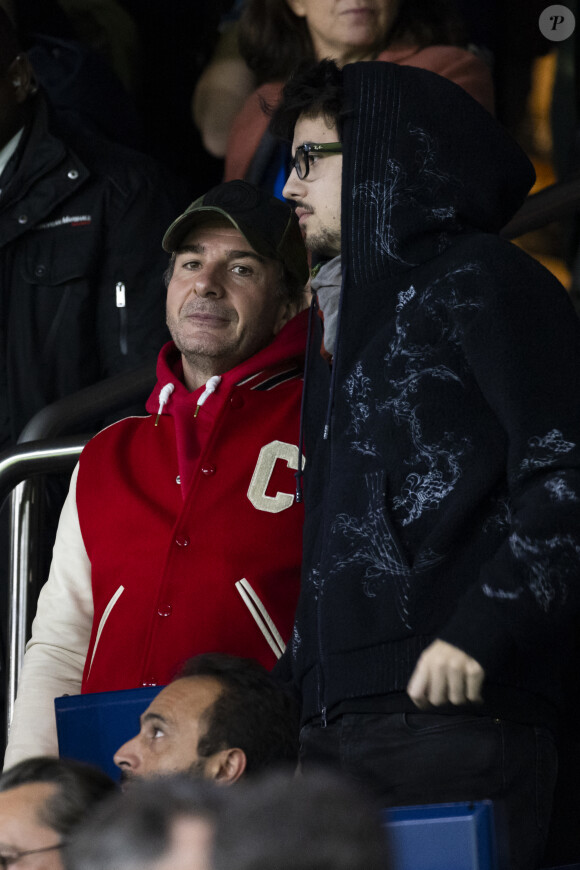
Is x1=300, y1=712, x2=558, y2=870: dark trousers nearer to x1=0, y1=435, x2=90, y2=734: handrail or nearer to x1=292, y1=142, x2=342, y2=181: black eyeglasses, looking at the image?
x1=292, y1=142, x2=342, y2=181: black eyeglasses

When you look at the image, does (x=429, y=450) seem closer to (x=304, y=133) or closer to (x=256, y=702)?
(x=256, y=702)

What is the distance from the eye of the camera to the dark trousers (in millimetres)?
1658

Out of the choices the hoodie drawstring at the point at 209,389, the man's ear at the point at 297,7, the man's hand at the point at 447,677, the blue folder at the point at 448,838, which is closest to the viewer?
the blue folder at the point at 448,838

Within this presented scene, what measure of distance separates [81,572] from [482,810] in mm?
1285

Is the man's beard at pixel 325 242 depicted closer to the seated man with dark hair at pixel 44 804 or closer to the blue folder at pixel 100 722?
the blue folder at pixel 100 722

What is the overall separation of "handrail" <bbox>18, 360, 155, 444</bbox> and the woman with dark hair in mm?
548

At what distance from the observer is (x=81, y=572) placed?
101 inches

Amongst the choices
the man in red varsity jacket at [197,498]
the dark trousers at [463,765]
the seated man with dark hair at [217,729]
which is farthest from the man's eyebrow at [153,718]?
the man in red varsity jacket at [197,498]

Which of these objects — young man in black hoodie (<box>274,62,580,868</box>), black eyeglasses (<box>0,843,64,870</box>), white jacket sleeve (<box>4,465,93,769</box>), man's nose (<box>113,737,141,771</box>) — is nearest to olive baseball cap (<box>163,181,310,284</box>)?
white jacket sleeve (<box>4,465,93,769</box>)

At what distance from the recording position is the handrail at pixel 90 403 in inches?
113

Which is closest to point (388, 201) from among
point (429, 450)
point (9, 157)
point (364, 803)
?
point (429, 450)

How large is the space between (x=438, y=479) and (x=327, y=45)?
161 centimetres

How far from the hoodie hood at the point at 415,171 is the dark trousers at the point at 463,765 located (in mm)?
622

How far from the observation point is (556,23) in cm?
345
